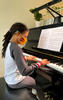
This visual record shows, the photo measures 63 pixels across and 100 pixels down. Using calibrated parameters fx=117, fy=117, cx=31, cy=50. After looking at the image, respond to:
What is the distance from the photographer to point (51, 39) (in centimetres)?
161

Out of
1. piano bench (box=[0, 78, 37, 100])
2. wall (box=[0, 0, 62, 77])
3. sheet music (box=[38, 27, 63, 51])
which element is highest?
wall (box=[0, 0, 62, 77])

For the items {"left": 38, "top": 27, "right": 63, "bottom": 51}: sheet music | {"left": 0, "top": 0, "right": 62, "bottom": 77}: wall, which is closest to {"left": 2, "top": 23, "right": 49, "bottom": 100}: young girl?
{"left": 38, "top": 27, "right": 63, "bottom": 51}: sheet music

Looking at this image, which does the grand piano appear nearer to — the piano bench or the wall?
the piano bench

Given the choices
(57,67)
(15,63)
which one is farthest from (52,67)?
(15,63)

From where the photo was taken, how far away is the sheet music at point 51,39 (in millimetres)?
1464

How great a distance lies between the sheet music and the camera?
146 cm

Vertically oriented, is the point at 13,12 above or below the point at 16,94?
above

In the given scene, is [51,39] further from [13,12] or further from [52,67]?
[13,12]

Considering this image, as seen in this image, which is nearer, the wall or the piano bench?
the piano bench

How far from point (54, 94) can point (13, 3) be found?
6.59 ft

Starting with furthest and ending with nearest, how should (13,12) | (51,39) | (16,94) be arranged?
(13,12) → (51,39) → (16,94)

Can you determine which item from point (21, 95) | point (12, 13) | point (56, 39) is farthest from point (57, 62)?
point (12, 13)

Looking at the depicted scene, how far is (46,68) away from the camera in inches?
50.4

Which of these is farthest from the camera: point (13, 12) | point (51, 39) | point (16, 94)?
point (13, 12)
